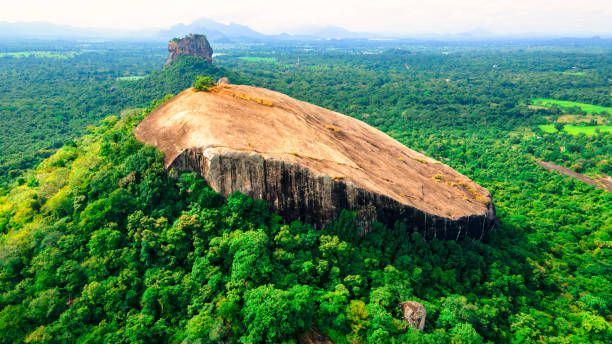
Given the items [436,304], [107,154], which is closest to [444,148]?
[436,304]

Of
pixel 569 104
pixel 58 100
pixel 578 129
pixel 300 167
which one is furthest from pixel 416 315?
pixel 569 104

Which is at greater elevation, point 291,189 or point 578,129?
point 291,189

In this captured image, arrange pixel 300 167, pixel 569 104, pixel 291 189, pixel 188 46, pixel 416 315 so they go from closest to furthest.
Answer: pixel 416 315 → pixel 300 167 → pixel 291 189 → pixel 569 104 → pixel 188 46

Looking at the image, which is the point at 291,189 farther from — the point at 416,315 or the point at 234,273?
the point at 416,315

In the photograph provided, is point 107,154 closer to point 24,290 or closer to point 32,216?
point 32,216

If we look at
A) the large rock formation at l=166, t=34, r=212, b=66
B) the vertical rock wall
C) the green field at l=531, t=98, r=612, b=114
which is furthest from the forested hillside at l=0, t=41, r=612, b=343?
the green field at l=531, t=98, r=612, b=114

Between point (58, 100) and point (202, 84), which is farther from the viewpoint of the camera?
point (58, 100)

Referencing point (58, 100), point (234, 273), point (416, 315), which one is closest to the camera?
point (416, 315)
